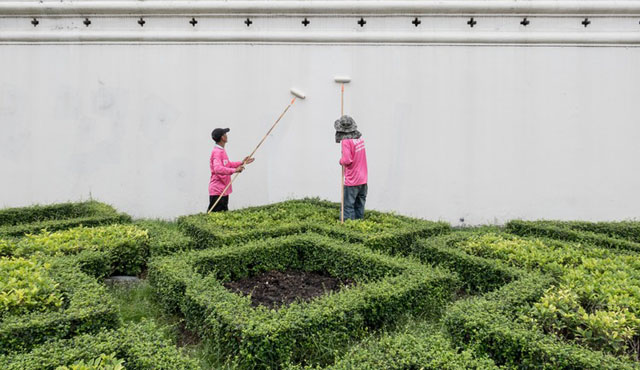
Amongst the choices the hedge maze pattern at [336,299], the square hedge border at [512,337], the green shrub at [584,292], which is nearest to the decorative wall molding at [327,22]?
the hedge maze pattern at [336,299]

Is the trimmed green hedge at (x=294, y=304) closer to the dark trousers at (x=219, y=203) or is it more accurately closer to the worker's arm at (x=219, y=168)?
the worker's arm at (x=219, y=168)

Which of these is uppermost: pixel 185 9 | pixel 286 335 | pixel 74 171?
pixel 185 9

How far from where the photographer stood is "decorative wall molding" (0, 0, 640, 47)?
821 centimetres

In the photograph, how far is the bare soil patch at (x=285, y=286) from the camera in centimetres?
437

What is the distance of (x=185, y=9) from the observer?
8.45 m

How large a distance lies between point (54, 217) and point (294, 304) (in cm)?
567

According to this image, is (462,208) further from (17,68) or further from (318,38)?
(17,68)

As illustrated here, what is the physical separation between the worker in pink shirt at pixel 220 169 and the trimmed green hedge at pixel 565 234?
4739mm

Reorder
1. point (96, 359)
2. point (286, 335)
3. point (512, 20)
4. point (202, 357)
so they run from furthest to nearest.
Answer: point (512, 20) → point (202, 357) → point (286, 335) → point (96, 359)

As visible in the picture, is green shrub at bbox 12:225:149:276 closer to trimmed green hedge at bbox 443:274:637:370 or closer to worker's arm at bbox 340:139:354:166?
worker's arm at bbox 340:139:354:166

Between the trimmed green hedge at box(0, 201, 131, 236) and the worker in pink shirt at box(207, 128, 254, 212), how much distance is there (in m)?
1.50

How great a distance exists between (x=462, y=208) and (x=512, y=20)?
4044 millimetres

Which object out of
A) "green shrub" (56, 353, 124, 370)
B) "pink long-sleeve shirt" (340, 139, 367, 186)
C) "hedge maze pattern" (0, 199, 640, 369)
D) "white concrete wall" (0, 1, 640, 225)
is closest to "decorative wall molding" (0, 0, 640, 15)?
"white concrete wall" (0, 1, 640, 225)

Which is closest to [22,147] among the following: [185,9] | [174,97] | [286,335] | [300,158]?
[174,97]
